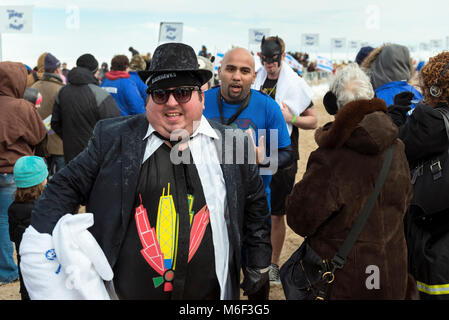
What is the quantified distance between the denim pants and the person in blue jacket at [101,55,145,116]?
2.29 m

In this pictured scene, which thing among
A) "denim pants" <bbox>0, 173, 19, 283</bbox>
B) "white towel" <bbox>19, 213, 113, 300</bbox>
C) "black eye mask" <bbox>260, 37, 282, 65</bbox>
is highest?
"black eye mask" <bbox>260, 37, 282, 65</bbox>

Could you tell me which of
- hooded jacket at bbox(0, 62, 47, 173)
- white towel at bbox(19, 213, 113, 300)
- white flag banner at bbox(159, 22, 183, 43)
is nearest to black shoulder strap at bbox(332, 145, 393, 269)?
white towel at bbox(19, 213, 113, 300)

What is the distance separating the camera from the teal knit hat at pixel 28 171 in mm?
3451

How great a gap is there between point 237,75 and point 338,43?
2969cm

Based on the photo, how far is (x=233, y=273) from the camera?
7.18 feet

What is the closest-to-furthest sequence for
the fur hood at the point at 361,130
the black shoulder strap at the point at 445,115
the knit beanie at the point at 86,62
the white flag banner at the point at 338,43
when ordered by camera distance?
the fur hood at the point at 361,130
the black shoulder strap at the point at 445,115
the knit beanie at the point at 86,62
the white flag banner at the point at 338,43

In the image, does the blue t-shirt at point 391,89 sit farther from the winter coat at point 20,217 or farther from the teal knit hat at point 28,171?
the winter coat at point 20,217

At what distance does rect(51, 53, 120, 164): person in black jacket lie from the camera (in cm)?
547

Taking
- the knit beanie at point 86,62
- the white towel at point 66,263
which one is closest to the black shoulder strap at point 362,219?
the white towel at point 66,263

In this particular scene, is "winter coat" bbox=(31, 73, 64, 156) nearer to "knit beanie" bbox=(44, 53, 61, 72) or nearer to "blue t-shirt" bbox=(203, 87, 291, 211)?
"knit beanie" bbox=(44, 53, 61, 72)

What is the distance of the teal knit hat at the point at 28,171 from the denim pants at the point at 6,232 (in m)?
0.84

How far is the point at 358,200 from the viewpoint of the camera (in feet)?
7.02

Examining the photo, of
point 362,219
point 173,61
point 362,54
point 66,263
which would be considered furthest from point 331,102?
point 362,54
